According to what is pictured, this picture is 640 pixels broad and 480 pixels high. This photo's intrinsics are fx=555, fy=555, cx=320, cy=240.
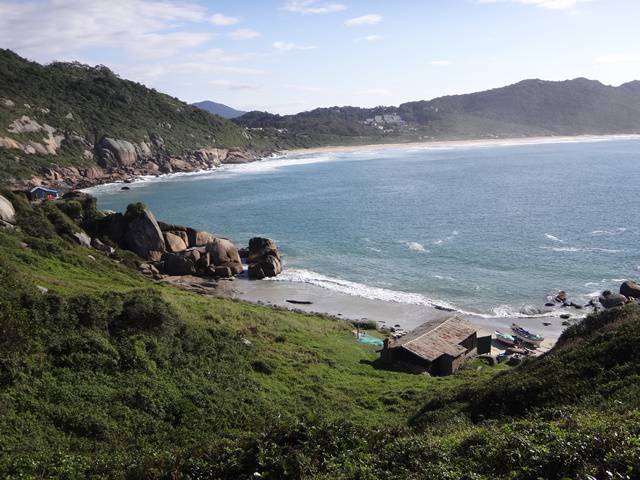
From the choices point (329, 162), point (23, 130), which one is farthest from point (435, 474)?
point (329, 162)

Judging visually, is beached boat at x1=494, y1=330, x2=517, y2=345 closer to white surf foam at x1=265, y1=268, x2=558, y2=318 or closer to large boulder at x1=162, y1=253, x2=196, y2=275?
white surf foam at x1=265, y1=268, x2=558, y2=318

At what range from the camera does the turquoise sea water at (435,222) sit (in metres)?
47.2

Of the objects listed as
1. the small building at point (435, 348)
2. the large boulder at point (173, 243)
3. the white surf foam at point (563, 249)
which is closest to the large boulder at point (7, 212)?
the large boulder at point (173, 243)

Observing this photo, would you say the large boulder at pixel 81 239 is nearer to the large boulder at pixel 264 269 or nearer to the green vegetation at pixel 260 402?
the green vegetation at pixel 260 402

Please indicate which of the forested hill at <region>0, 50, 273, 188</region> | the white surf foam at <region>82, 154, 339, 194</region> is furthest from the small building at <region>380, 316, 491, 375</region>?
the forested hill at <region>0, 50, 273, 188</region>

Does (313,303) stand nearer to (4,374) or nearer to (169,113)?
(4,374)

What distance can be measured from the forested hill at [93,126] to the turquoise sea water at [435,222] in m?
11.3

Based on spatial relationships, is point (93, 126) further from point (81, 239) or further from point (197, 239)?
point (81, 239)

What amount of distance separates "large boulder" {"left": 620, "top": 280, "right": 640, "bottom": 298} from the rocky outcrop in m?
28.2

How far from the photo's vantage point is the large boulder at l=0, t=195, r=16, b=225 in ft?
120

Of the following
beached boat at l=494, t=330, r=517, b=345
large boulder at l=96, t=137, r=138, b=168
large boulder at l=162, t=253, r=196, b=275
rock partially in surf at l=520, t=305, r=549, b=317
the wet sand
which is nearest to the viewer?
beached boat at l=494, t=330, r=517, b=345

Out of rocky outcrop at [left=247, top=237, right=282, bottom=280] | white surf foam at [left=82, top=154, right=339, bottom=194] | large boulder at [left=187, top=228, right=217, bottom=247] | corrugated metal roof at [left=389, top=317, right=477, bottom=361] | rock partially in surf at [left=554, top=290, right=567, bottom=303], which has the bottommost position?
rock partially in surf at [left=554, top=290, right=567, bottom=303]

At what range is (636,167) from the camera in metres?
121

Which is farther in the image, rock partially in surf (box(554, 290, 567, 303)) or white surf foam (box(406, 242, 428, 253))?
white surf foam (box(406, 242, 428, 253))
